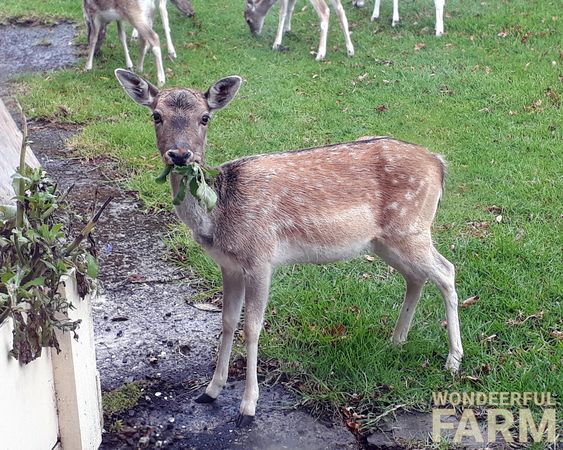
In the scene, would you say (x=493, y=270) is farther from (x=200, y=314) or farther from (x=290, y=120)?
(x=290, y=120)

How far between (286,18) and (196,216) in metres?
9.05

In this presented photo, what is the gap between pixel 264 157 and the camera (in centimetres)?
438

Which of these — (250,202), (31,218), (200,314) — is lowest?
(200,314)

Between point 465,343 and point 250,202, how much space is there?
60.0 inches

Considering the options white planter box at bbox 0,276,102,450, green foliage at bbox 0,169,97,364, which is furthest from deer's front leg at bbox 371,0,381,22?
green foliage at bbox 0,169,97,364

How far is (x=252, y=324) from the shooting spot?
407 centimetres

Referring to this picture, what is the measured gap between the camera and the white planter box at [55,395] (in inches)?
116

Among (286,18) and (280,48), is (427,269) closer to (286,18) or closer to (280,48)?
(280,48)

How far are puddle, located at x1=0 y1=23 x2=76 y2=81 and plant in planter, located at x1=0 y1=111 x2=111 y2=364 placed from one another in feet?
25.8

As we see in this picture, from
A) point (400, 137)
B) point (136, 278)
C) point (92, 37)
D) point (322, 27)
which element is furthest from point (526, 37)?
point (136, 278)

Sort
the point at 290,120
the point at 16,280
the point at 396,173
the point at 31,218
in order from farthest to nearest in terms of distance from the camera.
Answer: the point at 290,120, the point at 396,173, the point at 31,218, the point at 16,280

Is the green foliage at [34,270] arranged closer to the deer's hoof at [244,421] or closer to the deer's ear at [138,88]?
the deer's ear at [138,88]

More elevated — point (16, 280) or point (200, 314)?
point (16, 280)

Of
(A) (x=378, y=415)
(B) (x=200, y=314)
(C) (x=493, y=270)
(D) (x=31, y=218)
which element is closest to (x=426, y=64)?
(C) (x=493, y=270)
